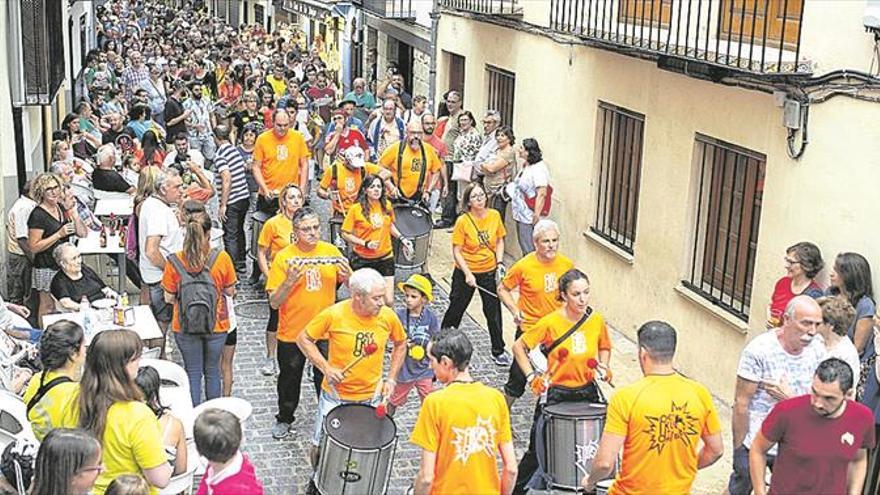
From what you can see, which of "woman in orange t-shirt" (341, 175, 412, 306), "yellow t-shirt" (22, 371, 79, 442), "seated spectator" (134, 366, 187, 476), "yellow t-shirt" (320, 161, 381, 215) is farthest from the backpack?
"yellow t-shirt" (320, 161, 381, 215)

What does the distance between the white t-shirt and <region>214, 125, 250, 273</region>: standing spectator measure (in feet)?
9.27

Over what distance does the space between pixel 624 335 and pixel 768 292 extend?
8.73ft

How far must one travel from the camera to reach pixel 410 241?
11258mm

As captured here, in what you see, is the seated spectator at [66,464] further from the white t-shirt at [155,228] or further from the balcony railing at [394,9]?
the balcony railing at [394,9]

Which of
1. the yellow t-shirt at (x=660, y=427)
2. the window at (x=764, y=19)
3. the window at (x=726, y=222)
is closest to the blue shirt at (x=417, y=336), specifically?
the yellow t-shirt at (x=660, y=427)

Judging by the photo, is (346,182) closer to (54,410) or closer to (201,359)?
(201,359)

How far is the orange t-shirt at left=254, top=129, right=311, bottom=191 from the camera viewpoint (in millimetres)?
12070

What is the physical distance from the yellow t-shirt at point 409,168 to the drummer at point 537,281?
162 inches

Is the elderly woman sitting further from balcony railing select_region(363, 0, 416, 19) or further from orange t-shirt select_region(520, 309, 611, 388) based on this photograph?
balcony railing select_region(363, 0, 416, 19)

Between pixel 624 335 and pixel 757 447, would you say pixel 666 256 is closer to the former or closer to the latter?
pixel 624 335

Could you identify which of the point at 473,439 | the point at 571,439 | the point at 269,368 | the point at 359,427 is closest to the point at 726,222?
the point at 571,439

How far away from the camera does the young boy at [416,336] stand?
25.0ft

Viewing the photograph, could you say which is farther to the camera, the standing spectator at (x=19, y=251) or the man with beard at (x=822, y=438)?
the standing spectator at (x=19, y=251)

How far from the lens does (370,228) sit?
33.4 feet
